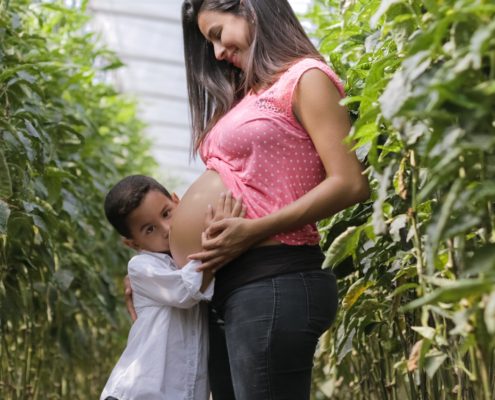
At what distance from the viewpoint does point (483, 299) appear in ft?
3.63

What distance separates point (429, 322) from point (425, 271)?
0.26 metres

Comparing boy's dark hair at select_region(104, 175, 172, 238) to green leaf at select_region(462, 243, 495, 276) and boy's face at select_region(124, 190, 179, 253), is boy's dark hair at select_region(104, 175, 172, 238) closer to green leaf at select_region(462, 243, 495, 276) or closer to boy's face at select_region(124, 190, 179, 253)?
boy's face at select_region(124, 190, 179, 253)

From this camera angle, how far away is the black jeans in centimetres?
154

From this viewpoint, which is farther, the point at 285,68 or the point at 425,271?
the point at 285,68

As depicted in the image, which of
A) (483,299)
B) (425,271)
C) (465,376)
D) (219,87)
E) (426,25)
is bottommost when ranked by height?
(465,376)

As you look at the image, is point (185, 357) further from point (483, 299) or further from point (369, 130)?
point (483, 299)

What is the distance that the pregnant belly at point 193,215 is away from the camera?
173 centimetres

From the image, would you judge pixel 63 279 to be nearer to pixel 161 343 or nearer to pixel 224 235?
pixel 161 343

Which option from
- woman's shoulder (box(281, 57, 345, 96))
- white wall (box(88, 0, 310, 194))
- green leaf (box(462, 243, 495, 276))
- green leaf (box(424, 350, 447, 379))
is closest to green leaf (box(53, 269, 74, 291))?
woman's shoulder (box(281, 57, 345, 96))

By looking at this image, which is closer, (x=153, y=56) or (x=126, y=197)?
(x=126, y=197)

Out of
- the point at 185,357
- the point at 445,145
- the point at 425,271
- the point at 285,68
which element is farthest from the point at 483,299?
the point at 185,357

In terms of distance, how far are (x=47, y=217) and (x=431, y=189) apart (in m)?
1.50

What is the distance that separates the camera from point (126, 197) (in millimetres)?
1981

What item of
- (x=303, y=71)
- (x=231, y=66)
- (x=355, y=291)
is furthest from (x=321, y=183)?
(x=231, y=66)
